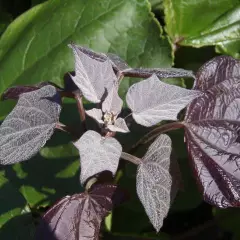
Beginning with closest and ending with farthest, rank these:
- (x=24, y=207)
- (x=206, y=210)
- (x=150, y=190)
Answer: (x=150, y=190)
(x=24, y=207)
(x=206, y=210)

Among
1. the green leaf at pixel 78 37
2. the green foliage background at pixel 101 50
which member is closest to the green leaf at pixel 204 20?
the green foliage background at pixel 101 50

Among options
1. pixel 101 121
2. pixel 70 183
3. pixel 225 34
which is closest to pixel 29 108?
pixel 101 121

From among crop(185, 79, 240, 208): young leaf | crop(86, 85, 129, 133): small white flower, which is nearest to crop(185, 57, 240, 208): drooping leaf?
crop(185, 79, 240, 208): young leaf

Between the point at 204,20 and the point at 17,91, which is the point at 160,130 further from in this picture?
the point at 204,20

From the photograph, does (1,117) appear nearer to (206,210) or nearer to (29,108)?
(29,108)

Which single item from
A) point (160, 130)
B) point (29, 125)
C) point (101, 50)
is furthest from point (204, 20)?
point (29, 125)

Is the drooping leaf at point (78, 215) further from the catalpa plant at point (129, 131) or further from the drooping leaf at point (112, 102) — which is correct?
the drooping leaf at point (112, 102)
